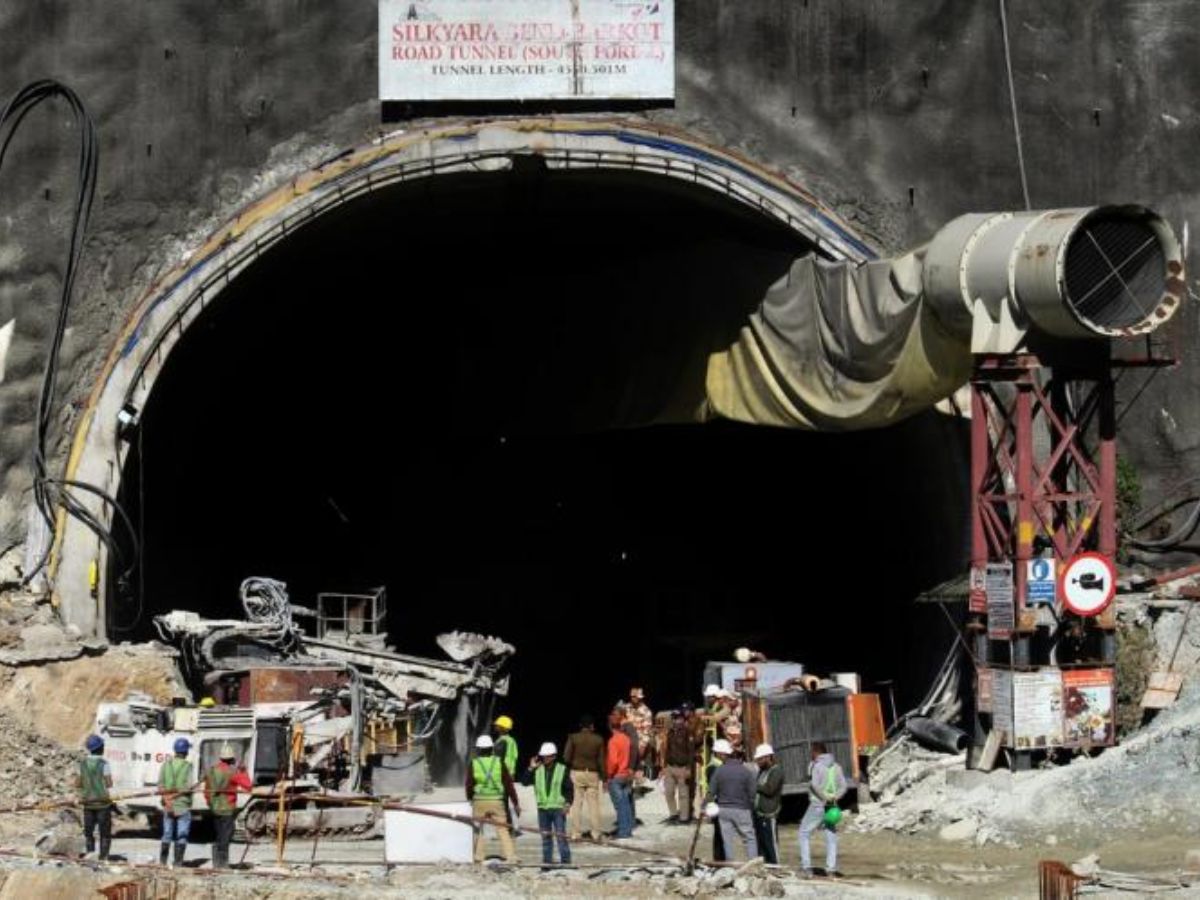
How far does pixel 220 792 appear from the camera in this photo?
86.6 ft

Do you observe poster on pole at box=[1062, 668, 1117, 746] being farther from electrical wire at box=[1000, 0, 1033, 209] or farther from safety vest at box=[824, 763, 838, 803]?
electrical wire at box=[1000, 0, 1033, 209]

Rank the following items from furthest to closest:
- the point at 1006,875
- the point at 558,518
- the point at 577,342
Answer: the point at 558,518 < the point at 577,342 < the point at 1006,875

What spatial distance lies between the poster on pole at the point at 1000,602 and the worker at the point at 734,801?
20.3 feet

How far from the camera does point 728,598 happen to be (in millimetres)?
50469

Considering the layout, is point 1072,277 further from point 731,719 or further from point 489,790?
point 489,790

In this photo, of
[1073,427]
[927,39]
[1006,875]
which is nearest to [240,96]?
[927,39]

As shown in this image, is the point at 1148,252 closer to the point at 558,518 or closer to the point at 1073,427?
the point at 1073,427

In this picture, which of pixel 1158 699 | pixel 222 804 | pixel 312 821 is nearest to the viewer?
pixel 222 804

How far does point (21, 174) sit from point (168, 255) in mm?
2529

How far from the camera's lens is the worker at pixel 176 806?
87.2 ft

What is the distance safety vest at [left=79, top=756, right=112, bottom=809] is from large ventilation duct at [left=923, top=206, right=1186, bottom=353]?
11714 millimetres

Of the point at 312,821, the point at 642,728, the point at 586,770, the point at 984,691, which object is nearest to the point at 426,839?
the point at 586,770

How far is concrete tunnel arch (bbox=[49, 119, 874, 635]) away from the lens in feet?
115

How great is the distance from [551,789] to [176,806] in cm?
404
